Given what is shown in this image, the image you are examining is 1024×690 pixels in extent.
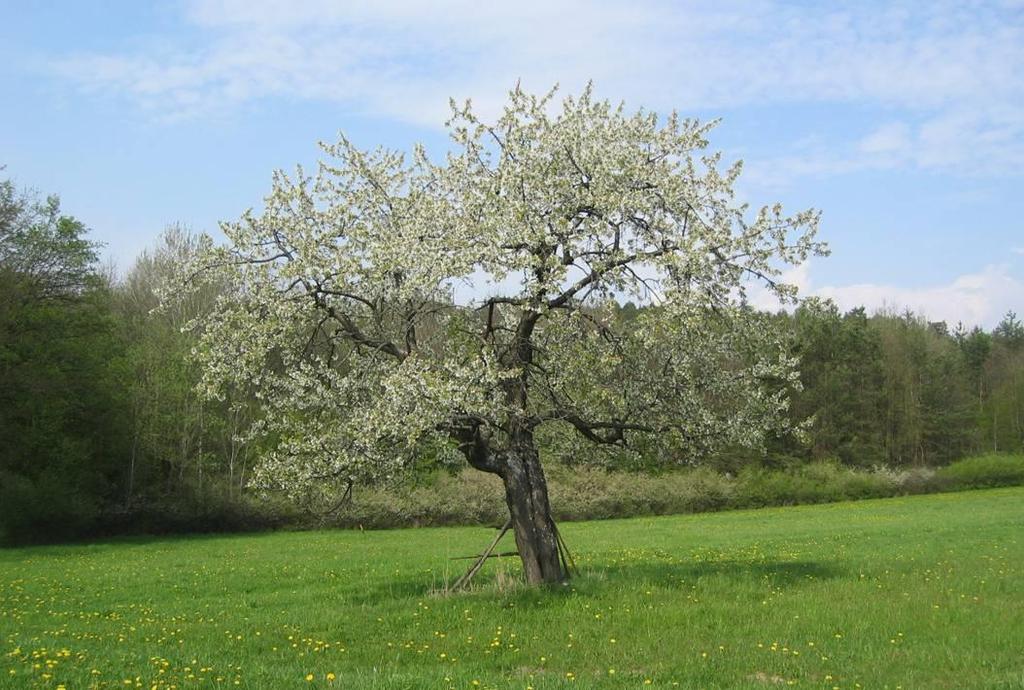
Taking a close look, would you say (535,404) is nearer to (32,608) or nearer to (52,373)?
(32,608)

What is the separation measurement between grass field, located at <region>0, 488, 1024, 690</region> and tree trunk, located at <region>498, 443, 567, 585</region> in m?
0.56

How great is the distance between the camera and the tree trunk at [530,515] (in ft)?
53.1

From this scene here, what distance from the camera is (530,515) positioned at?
16172mm

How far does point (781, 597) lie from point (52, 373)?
3240 centimetres

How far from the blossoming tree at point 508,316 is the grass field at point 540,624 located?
2.49m

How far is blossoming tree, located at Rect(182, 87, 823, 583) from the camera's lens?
14.8 meters

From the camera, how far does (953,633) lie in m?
12.3

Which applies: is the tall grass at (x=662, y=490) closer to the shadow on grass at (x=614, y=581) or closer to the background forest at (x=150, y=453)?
the background forest at (x=150, y=453)

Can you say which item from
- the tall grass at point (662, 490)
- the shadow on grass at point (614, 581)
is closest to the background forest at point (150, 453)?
the tall grass at point (662, 490)

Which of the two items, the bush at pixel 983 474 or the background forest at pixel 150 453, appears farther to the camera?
the bush at pixel 983 474

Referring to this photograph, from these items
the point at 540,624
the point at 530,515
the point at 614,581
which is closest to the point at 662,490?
the point at 614,581

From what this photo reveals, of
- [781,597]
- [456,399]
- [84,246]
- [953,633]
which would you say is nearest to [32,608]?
[456,399]

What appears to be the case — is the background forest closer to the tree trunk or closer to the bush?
the bush

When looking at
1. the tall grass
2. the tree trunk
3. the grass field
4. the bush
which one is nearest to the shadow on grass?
the grass field
